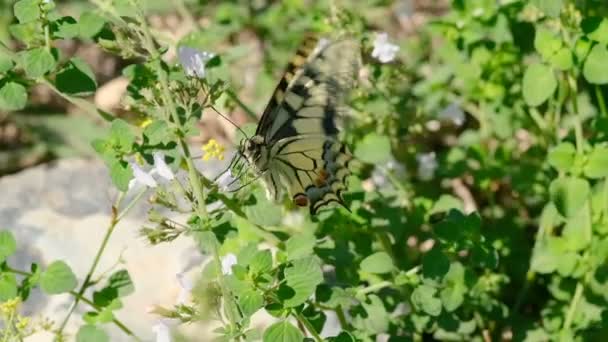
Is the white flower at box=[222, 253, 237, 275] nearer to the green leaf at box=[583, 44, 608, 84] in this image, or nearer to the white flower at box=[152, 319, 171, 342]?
the white flower at box=[152, 319, 171, 342]

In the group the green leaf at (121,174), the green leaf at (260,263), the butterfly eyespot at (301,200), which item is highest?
the green leaf at (121,174)

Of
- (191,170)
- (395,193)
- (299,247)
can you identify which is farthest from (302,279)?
(395,193)

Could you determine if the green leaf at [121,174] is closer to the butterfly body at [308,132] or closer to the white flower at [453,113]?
the butterfly body at [308,132]

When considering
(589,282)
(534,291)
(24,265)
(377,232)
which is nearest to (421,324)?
(377,232)

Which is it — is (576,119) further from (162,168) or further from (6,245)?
(6,245)

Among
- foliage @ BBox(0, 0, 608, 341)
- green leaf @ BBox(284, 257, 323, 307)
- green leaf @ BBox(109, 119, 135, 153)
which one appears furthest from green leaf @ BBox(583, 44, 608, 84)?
A: green leaf @ BBox(109, 119, 135, 153)

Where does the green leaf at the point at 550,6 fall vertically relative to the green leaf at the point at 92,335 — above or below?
above

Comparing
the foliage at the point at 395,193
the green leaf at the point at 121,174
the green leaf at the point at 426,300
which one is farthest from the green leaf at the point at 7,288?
the green leaf at the point at 426,300
